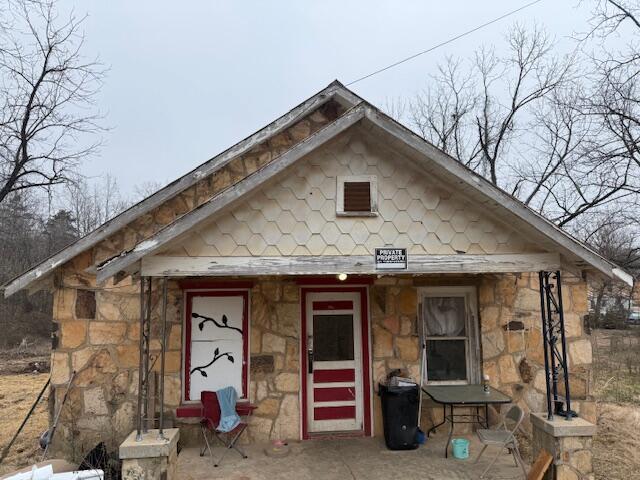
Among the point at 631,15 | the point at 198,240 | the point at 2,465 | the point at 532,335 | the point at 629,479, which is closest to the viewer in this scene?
the point at 198,240

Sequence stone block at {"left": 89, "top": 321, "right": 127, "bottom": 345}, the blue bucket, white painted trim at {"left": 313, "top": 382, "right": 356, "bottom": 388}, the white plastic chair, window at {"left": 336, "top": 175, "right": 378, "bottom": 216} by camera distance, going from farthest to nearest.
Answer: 1. white painted trim at {"left": 313, "top": 382, "right": 356, "bottom": 388}
2. stone block at {"left": 89, "top": 321, "right": 127, "bottom": 345}
3. the blue bucket
4. the white plastic chair
5. window at {"left": 336, "top": 175, "right": 378, "bottom": 216}

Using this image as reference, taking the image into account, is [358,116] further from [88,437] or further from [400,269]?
[88,437]

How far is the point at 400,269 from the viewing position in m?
5.23

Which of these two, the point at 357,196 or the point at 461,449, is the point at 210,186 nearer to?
the point at 357,196

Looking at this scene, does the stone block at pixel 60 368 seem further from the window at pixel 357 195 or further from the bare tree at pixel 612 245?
the bare tree at pixel 612 245

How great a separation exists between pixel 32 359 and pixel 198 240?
1706 centimetres

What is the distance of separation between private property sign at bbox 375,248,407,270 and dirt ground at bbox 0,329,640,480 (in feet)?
14.1

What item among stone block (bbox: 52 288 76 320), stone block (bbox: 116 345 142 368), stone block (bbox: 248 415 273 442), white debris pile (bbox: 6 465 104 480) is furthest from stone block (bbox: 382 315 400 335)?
stone block (bbox: 52 288 76 320)

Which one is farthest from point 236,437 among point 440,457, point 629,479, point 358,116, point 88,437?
point 629,479

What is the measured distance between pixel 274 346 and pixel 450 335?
287 cm

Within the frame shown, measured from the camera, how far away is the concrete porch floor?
223 inches

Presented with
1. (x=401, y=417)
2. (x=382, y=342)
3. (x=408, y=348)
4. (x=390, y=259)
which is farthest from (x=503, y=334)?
(x=390, y=259)

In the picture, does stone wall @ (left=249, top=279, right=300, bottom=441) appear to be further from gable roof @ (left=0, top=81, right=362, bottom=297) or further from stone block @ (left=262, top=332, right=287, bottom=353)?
gable roof @ (left=0, top=81, right=362, bottom=297)

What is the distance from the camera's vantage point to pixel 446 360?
743 cm
